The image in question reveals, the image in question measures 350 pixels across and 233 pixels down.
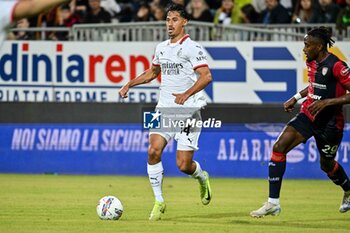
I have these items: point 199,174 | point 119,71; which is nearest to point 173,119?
point 199,174

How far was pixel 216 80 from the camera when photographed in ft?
69.0

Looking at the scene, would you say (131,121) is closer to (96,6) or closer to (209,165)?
(209,165)

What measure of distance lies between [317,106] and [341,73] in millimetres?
556

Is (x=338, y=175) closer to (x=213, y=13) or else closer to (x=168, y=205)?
(x=168, y=205)

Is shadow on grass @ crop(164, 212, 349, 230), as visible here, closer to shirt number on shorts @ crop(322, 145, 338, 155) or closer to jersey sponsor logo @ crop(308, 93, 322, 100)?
shirt number on shorts @ crop(322, 145, 338, 155)

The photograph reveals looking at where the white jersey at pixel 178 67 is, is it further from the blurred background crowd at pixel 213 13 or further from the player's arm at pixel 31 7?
the blurred background crowd at pixel 213 13

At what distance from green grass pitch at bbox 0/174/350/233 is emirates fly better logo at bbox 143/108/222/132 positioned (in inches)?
45.9

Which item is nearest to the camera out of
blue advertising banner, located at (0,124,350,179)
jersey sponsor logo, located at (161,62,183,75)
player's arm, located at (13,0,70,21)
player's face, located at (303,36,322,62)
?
player's arm, located at (13,0,70,21)

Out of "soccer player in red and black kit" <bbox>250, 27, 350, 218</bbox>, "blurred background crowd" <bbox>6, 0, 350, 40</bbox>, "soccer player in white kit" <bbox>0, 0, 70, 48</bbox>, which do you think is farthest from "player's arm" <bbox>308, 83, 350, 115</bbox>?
"blurred background crowd" <bbox>6, 0, 350, 40</bbox>

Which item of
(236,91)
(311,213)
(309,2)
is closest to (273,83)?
(236,91)

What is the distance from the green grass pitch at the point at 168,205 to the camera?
12.0m

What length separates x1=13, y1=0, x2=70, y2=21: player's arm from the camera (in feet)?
30.3

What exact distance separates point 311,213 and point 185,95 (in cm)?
272

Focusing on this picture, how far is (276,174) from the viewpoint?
1285cm
